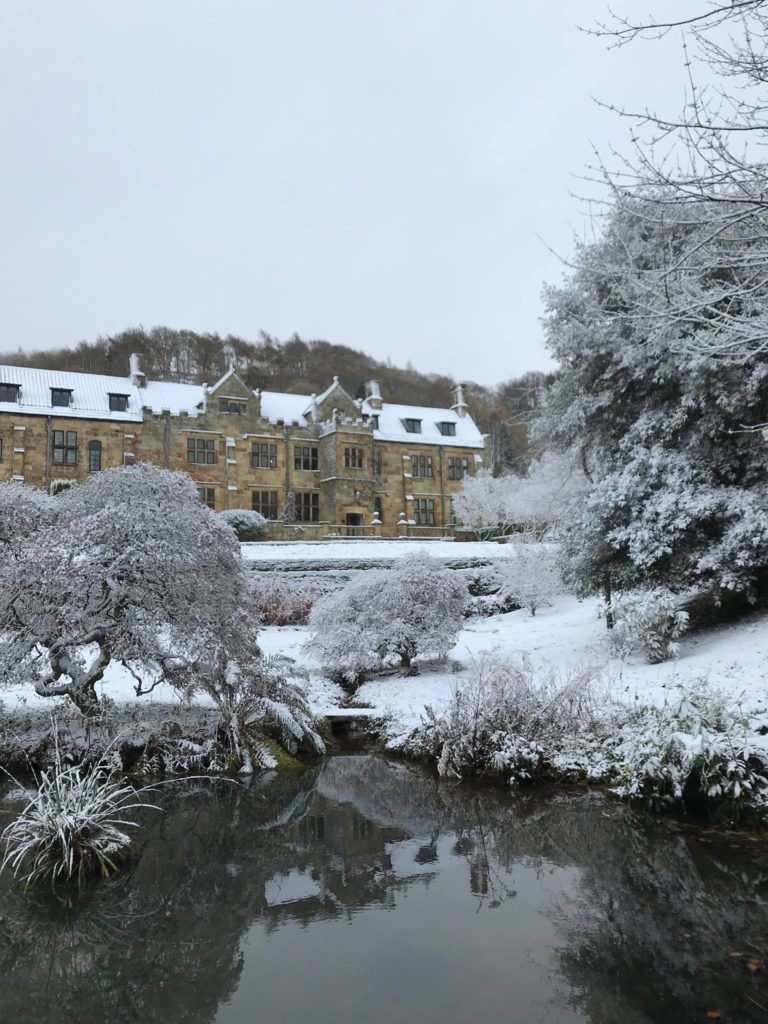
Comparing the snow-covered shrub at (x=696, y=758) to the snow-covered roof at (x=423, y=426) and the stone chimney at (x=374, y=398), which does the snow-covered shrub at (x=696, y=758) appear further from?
the stone chimney at (x=374, y=398)

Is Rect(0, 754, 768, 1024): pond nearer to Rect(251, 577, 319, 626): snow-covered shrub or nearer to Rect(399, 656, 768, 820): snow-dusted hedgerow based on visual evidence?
Rect(399, 656, 768, 820): snow-dusted hedgerow

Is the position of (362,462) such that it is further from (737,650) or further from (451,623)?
(737,650)

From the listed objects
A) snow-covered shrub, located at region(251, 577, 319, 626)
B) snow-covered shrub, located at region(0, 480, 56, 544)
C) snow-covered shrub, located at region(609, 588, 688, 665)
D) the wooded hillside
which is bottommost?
snow-covered shrub, located at region(251, 577, 319, 626)

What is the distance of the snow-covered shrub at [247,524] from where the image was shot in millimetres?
27844

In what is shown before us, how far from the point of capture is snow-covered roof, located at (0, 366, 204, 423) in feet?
110

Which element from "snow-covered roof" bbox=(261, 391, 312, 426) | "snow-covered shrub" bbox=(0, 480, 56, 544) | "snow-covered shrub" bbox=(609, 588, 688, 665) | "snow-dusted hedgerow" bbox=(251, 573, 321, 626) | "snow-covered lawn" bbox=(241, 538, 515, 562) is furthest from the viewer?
"snow-covered roof" bbox=(261, 391, 312, 426)

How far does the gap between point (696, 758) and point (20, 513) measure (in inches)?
345

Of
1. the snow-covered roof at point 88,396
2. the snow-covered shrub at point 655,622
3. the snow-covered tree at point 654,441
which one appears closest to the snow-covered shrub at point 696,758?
the snow-covered shrub at point 655,622

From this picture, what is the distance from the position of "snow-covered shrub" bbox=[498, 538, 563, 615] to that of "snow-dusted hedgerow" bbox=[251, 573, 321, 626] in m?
5.91

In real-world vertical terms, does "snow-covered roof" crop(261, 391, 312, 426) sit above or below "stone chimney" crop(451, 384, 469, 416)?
below

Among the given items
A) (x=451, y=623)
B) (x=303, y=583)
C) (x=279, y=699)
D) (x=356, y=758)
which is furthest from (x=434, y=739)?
(x=303, y=583)

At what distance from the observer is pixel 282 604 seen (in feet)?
65.6

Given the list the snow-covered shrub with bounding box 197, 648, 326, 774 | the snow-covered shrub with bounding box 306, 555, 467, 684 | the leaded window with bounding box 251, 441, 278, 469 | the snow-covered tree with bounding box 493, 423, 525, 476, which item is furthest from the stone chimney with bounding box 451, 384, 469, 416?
the snow-covered shrub with bounding box 197, 648, 326, 774

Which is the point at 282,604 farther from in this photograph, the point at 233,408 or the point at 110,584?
the point at 233,408
